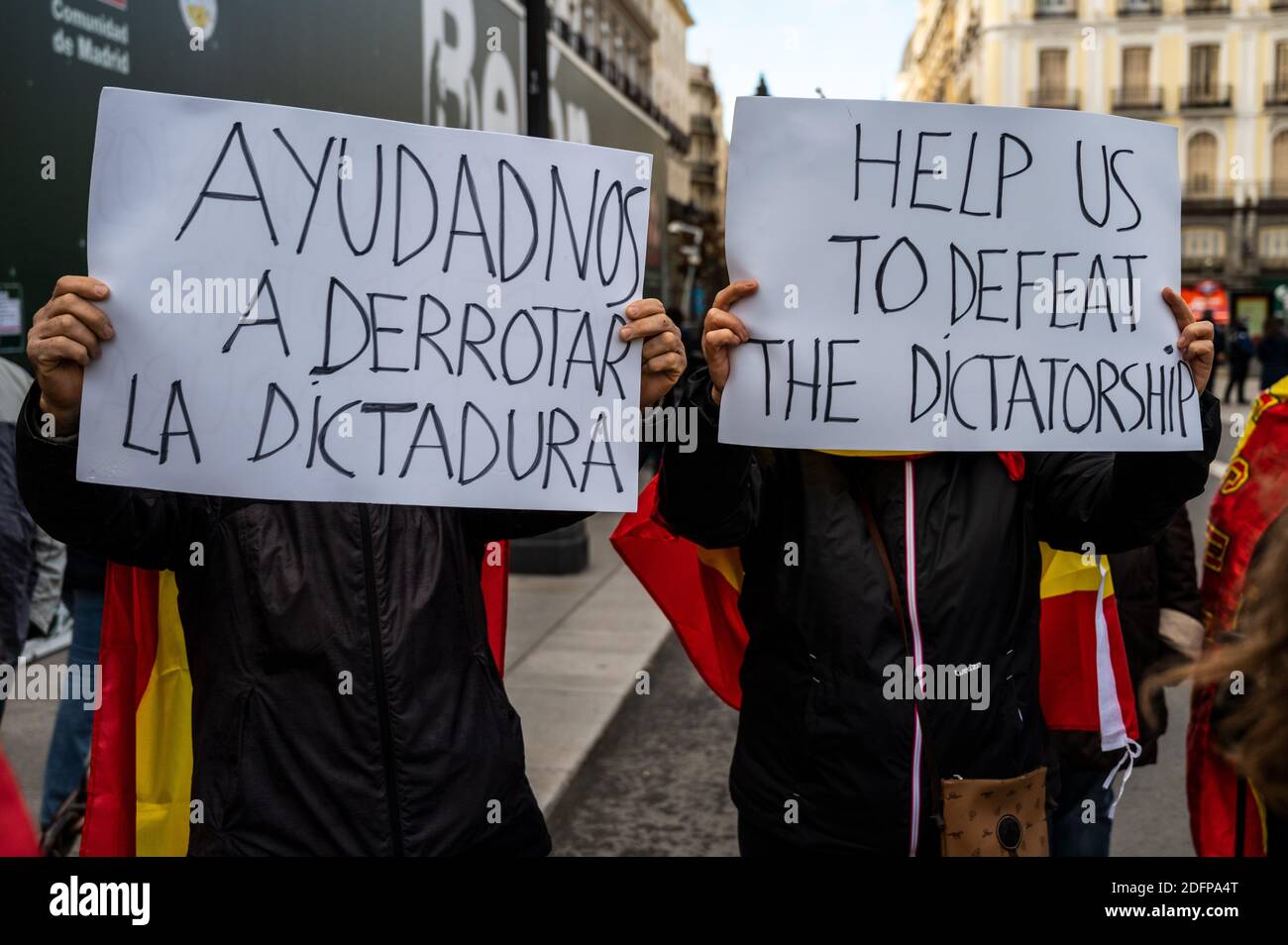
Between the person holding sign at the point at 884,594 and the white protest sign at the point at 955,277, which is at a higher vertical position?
the white protest sign at the point at 955,277

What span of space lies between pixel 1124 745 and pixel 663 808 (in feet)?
7.45

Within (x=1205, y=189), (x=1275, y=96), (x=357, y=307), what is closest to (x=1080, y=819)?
(x=357, y=307)

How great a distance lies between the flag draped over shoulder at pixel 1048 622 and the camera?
2422 mm

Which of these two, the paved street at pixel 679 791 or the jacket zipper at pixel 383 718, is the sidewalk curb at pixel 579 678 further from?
the jacket zipper at pixel 383 718

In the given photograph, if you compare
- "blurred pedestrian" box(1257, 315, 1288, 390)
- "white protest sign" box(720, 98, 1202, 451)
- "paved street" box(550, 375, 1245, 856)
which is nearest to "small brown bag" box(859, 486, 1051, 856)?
"white protest sign" box(720, 98, 1202, 451)

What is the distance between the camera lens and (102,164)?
1871 mm

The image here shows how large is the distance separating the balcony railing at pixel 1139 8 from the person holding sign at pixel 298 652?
180ft

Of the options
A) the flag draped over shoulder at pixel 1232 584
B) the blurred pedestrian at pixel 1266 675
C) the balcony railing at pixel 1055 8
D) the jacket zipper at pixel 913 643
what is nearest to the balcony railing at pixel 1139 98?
the balcony railing at pixel 1055 8

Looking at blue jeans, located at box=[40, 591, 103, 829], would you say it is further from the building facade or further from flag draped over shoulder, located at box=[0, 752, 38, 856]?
the building facade

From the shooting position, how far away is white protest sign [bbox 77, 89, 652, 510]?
6.19 ft

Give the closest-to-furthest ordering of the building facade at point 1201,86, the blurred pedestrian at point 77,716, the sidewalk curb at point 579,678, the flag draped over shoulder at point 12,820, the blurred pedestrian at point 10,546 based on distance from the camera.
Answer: the flag draped over shoulder at point 12,820, the blurred pedestrian at point 10,546, the blurred pedestrian at point 77,716, the sidewalk curb at point 579,678, the building facade at point 1201,86

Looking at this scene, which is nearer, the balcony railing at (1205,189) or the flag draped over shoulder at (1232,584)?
the flag draped over shoulder at (1232,584)

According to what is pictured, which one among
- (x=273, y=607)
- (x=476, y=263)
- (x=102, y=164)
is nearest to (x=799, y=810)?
(x=273, y=607)
